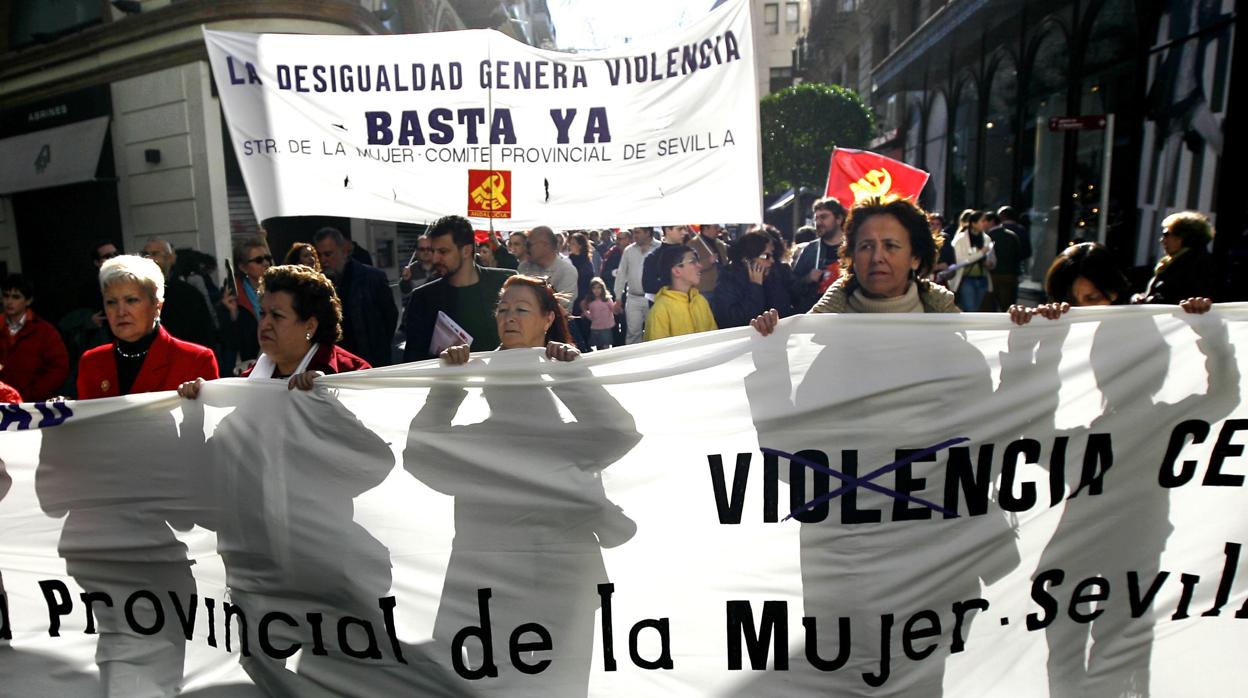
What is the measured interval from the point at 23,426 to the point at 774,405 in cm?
271

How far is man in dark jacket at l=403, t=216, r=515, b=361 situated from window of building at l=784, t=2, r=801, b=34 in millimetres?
67169

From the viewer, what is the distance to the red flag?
6586 millimetres

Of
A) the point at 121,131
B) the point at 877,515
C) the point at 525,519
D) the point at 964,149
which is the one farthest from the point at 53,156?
the point at 964,149

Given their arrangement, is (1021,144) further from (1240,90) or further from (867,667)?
(867,667)

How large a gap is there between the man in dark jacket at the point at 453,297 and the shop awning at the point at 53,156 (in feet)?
38.5

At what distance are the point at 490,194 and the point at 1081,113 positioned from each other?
13.2 m

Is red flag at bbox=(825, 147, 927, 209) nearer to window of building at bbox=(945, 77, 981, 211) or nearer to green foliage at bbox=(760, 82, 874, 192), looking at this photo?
window of building at bbox=(945, 77, 981, 211)

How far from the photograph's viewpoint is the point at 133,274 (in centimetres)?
340

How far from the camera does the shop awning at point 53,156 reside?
13.6 m

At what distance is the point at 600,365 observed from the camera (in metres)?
3.04

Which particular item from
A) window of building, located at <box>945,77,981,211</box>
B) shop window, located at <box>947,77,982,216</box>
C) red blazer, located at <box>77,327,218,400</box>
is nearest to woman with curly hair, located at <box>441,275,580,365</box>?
red blazer, located at <box>77,327,218,400</box>

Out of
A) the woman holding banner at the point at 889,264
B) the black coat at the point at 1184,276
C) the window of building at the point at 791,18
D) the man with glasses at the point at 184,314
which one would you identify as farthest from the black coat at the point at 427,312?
the window of building at the point at 791,18

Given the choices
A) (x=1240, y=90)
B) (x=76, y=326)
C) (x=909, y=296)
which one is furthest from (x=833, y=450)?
(x=1240, y=90)

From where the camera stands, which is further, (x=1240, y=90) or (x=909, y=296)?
(x=1240, y=90)
